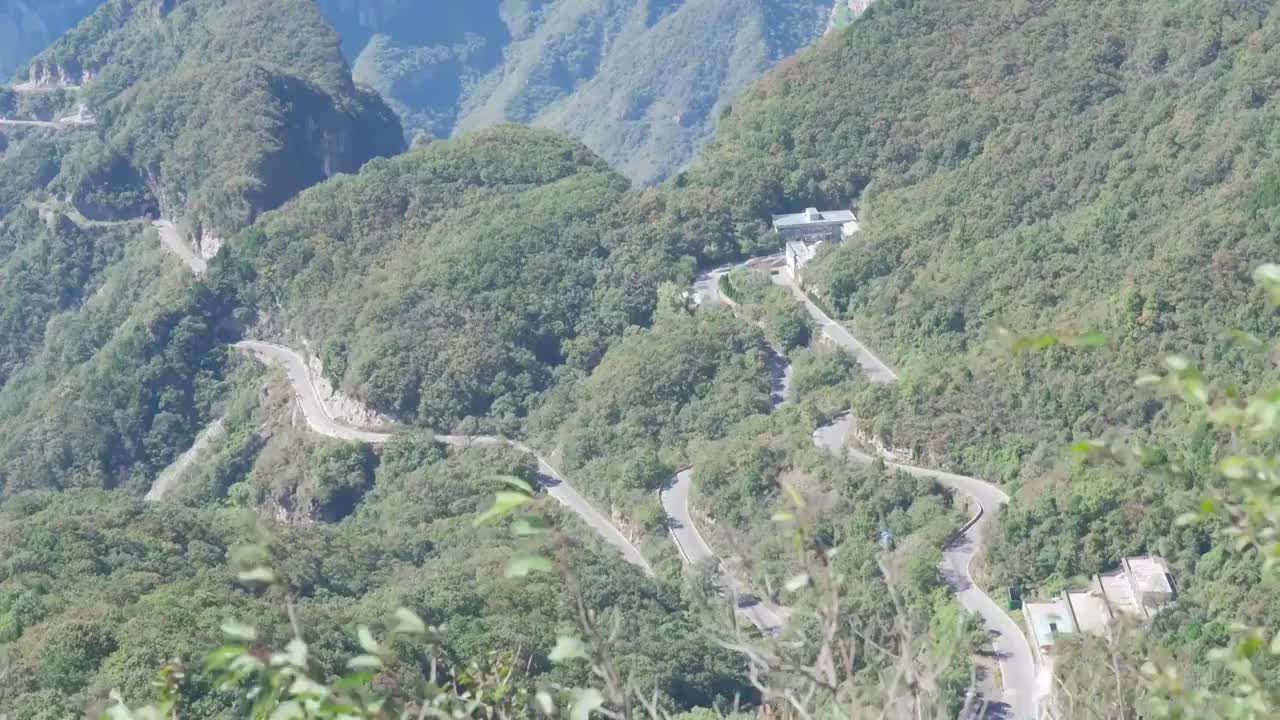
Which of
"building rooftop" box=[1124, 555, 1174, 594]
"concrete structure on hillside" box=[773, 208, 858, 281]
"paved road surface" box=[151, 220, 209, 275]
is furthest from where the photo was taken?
"paved road surface" box=[151, 220, 209, 275]

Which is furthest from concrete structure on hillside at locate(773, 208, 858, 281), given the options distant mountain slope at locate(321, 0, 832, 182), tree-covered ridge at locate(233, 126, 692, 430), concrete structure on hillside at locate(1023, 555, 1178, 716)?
distant mountain slope at locate(321, 0, 832, 182)

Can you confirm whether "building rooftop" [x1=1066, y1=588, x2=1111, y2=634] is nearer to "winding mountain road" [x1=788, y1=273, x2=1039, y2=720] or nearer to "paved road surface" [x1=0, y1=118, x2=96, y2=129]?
"winding mountain road" [x1=788, y1=273, x2=1039, y2=720]

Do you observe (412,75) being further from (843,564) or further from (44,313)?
(843,564)

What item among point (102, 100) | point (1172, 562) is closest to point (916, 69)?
point (1172, 562)

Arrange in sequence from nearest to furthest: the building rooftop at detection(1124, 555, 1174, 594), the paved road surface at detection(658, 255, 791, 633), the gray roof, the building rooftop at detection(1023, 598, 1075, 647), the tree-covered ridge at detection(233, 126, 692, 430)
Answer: the building rooftop at detection(1023, 598, 1075, 647) → the building rooftop at detection(1124, 555, 1174, 594) → the paved road surface at detection(658, 255, 791, 633) → the tree-covered ridge at detection(233, 126, 692, 430) → the gray roof

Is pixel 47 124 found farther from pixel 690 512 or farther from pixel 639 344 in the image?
pixel 690 512

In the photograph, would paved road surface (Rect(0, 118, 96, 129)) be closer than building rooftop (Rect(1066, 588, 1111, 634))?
No

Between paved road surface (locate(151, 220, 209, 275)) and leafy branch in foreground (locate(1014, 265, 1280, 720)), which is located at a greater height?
leafy branch in foreground (locate(1014, 265, 1280, 720))
